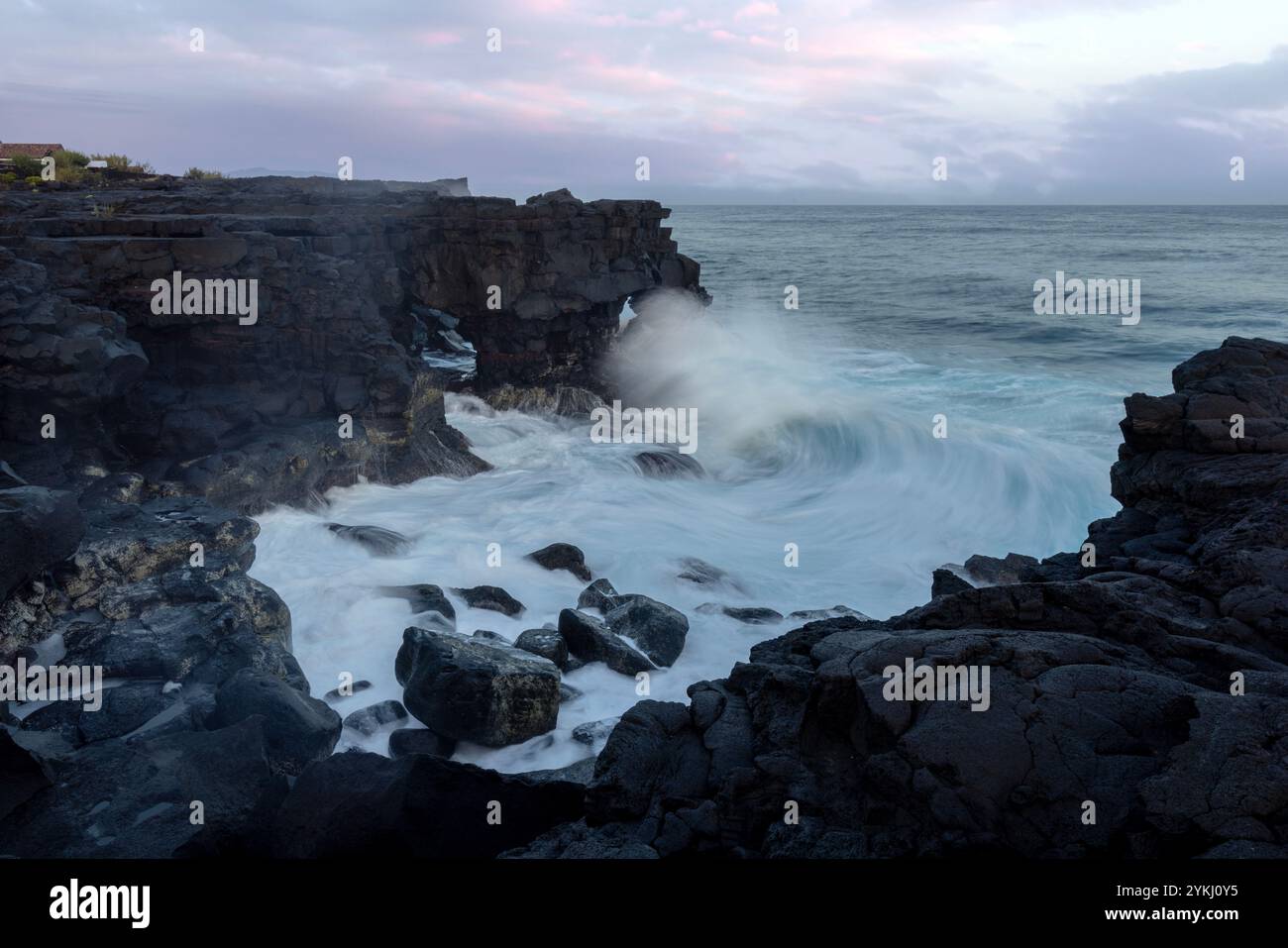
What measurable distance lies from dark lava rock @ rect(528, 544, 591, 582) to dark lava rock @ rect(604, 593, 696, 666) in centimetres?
215

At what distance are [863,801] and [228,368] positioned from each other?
13.4 meters

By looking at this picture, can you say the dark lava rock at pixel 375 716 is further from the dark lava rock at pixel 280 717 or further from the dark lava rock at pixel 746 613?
the dark lava rock at pixel 746 613

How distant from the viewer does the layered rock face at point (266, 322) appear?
1148 centimetres

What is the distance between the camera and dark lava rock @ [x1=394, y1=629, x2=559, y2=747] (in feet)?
25.6

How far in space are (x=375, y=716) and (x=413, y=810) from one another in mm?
2871

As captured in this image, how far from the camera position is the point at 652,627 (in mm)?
10188

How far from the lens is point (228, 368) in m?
14.7

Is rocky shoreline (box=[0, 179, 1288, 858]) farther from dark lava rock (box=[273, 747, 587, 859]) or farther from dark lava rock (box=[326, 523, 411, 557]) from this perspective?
dark lava rock (box=[326, 523, 411, 557])

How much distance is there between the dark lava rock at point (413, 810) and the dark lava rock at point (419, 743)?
190 centimetres

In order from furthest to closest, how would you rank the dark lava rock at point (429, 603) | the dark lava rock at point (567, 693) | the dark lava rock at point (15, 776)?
1. the dark lava rock at point (429, 603)
2. the dark lava rock at point (567, 693)
3. the dark lava rock at point (15, 776)

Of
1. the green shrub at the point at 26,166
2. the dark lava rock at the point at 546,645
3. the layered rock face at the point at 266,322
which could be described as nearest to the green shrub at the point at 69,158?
the green shrub at the point at 26,166

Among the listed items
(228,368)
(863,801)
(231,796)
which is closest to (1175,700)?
(863,801)

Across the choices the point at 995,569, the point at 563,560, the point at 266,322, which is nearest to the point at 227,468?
the point at 266,322

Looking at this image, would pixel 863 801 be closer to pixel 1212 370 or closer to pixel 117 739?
pixel 117 739
